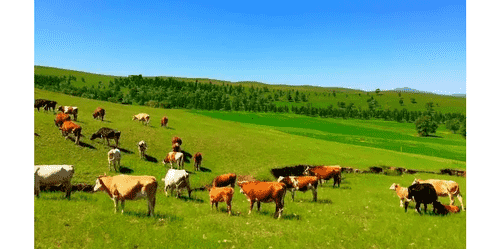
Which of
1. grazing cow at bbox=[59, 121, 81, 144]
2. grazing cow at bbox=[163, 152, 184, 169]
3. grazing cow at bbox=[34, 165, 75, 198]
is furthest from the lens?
grazing cow at bbox=[59, 121, 81, 144]

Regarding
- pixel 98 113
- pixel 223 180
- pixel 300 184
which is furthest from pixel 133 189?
pixel 98 113

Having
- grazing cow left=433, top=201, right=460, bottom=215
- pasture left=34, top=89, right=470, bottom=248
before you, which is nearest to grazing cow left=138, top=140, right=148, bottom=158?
pasture left=34, top=89, right=470, bottom=248

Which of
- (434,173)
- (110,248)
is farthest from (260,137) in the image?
(110,248)

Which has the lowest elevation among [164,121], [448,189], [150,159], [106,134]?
[448,189]

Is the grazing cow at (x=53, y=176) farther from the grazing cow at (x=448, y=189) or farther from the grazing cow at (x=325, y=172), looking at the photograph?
the grazing cow at (x=448, y=189)

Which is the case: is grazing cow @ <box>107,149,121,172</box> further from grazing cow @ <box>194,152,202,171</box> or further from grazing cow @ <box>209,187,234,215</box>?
grazing cow @ <box>209,187,234,215</box>

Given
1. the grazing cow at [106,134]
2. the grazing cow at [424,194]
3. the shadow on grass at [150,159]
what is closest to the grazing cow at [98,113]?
the grazing cow at [106,134]

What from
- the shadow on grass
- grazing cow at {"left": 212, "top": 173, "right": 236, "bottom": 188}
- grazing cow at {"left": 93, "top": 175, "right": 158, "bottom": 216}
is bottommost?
grazing cow at {"left": 212, "top": 173, "right": 236, "bottom": 188}

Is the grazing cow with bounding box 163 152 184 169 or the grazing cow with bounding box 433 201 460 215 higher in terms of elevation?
the grazing cow with bounding box 163 152 184 169

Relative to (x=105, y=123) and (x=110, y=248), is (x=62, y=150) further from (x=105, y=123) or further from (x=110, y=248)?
(x=110, y=248)

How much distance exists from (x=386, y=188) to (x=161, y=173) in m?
22.9

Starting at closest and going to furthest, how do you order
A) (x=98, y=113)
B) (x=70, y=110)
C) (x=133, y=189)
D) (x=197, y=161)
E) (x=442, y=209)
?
(x=133, y=189), (x=442, y=209), (x=197, y=161), (x=70, y=110), (x=98, y=113)

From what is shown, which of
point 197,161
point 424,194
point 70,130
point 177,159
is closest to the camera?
point 424,194

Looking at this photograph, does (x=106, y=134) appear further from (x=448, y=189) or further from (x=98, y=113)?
(x=448, y=189)
